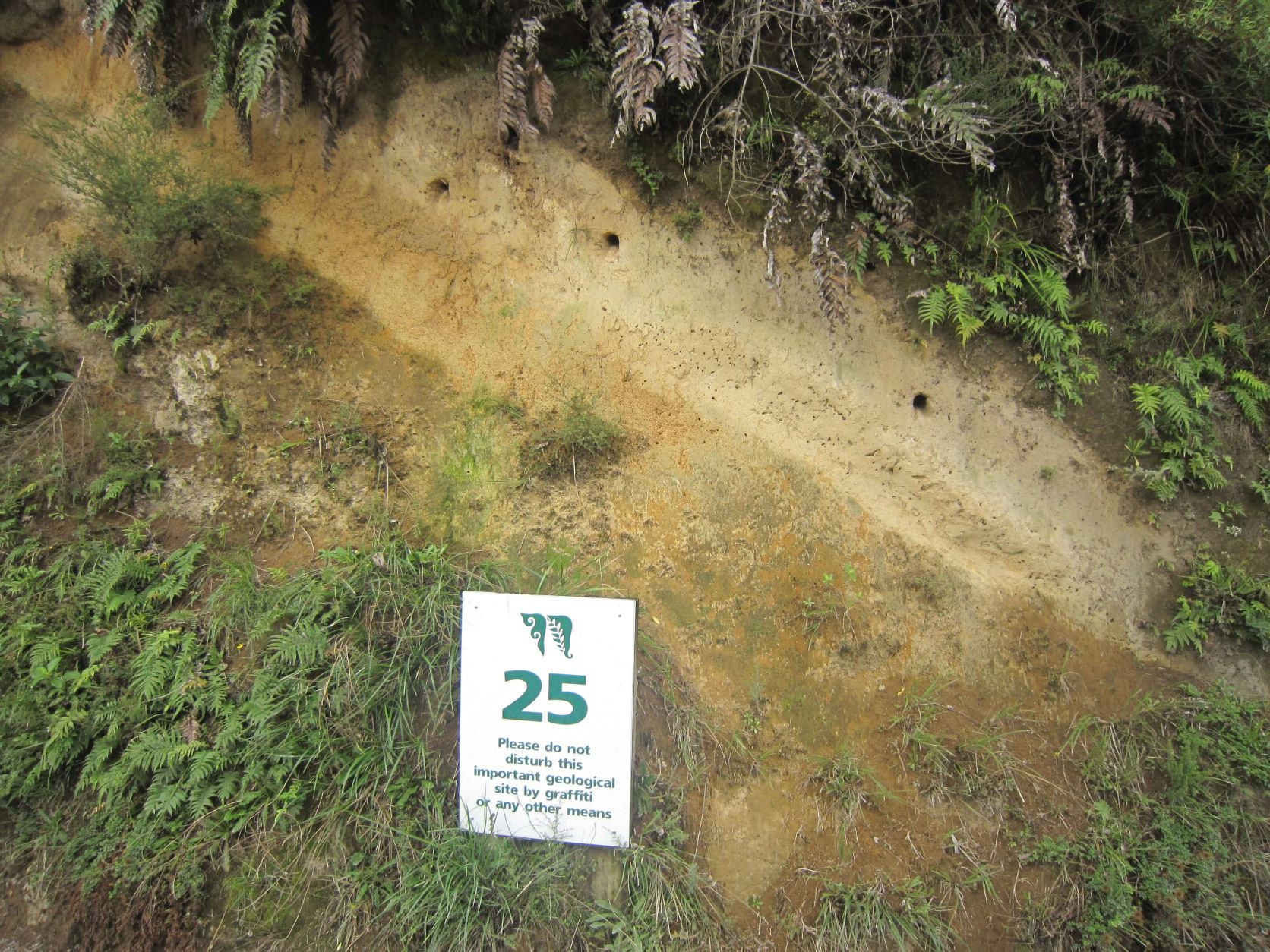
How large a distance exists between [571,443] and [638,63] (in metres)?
2.21

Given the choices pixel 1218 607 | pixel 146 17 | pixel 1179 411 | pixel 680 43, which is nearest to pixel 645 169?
pixel 680 43

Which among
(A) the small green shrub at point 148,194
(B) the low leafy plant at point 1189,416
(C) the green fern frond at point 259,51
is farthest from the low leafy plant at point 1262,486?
(A) the small green shrub at point 148,194

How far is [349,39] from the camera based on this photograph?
167 inches

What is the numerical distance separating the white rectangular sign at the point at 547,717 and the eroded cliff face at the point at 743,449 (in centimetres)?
87

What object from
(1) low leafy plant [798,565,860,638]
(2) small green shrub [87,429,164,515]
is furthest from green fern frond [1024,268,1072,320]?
(2) small green shrub [87,429,164,515]

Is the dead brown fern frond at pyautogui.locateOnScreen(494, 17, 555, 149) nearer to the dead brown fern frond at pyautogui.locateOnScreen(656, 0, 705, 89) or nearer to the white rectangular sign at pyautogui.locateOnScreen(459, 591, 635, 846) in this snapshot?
the dead brown fern frond at pyautogui.locateOnScreen(656, 0, 705, 89)

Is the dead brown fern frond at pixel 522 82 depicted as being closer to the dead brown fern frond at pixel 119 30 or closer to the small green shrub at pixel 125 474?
the dead brown fern frond at pixel 119 30

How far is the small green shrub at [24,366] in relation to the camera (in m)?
4.47

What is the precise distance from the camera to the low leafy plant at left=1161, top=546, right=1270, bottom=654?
13.2 feet

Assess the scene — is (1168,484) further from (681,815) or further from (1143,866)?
(681,815)

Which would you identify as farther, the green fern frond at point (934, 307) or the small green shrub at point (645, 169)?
the small green shrub at point (645, 169)

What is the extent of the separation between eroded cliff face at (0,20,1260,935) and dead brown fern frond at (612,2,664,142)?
27.7 inches

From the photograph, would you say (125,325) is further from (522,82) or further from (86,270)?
(522,82)

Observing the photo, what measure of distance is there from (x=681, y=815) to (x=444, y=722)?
4.53 ft
